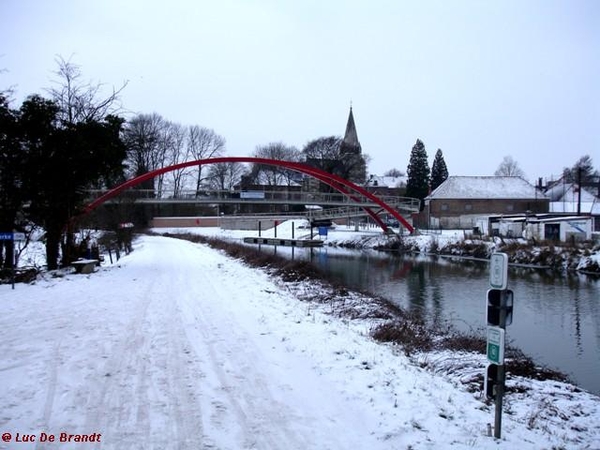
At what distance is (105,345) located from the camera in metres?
6.69

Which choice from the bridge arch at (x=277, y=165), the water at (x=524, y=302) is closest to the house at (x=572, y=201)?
the bridge arch at (x=277, y=165)

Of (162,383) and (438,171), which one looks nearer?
(162,383)

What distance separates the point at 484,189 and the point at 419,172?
14.3 meters

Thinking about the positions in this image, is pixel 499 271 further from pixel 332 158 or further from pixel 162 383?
pixel 332 158

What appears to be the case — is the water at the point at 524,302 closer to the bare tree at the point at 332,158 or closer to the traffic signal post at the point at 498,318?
the traffic signal post at the point at 498,318

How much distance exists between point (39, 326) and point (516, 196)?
191 feet

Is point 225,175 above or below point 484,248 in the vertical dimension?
above

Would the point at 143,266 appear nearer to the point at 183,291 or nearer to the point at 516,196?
the point at 183,291

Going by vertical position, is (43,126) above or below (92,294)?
above

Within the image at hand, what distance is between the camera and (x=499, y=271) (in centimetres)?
419

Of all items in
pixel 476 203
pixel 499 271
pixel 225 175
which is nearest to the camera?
pixel 499 271

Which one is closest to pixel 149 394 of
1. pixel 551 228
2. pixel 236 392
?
pixel 236 392

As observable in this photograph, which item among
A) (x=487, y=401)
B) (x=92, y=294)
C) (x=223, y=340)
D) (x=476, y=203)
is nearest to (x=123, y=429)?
(x=223, y=340)

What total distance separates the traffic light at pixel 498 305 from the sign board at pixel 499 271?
7cm
